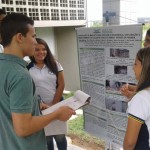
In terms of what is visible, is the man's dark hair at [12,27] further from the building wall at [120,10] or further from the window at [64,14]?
→ the window at [64,14]

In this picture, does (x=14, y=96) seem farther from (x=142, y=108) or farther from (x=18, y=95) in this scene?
(x=142, y=108)

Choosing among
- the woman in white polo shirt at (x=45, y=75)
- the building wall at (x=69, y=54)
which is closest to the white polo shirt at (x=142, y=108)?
the woman in white polo shirt at (x=45, y=75)

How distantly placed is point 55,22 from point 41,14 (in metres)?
0.30

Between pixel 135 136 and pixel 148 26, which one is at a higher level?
pixel 148 26

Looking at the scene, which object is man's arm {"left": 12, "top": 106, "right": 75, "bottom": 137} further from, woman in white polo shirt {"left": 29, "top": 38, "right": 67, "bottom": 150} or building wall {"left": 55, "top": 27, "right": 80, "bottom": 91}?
building wall {"left": 55, "top": 27, "right": 80, "bottom": 91}

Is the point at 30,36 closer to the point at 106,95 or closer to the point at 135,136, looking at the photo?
the point at 135,136

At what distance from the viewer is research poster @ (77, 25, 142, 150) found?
1.71 m

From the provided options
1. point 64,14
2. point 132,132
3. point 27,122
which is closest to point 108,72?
point 132,132

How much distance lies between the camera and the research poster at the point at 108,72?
5.62 feet

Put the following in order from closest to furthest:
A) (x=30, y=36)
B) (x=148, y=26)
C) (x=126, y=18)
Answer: (x=30, y=36)
(x=148, y=26)
(x=126, y=18)

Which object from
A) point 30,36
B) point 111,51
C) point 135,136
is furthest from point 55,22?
point 135,136

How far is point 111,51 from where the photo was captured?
182 centimetres

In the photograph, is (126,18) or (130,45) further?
(126,18)

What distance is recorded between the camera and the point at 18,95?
1.07 meters
